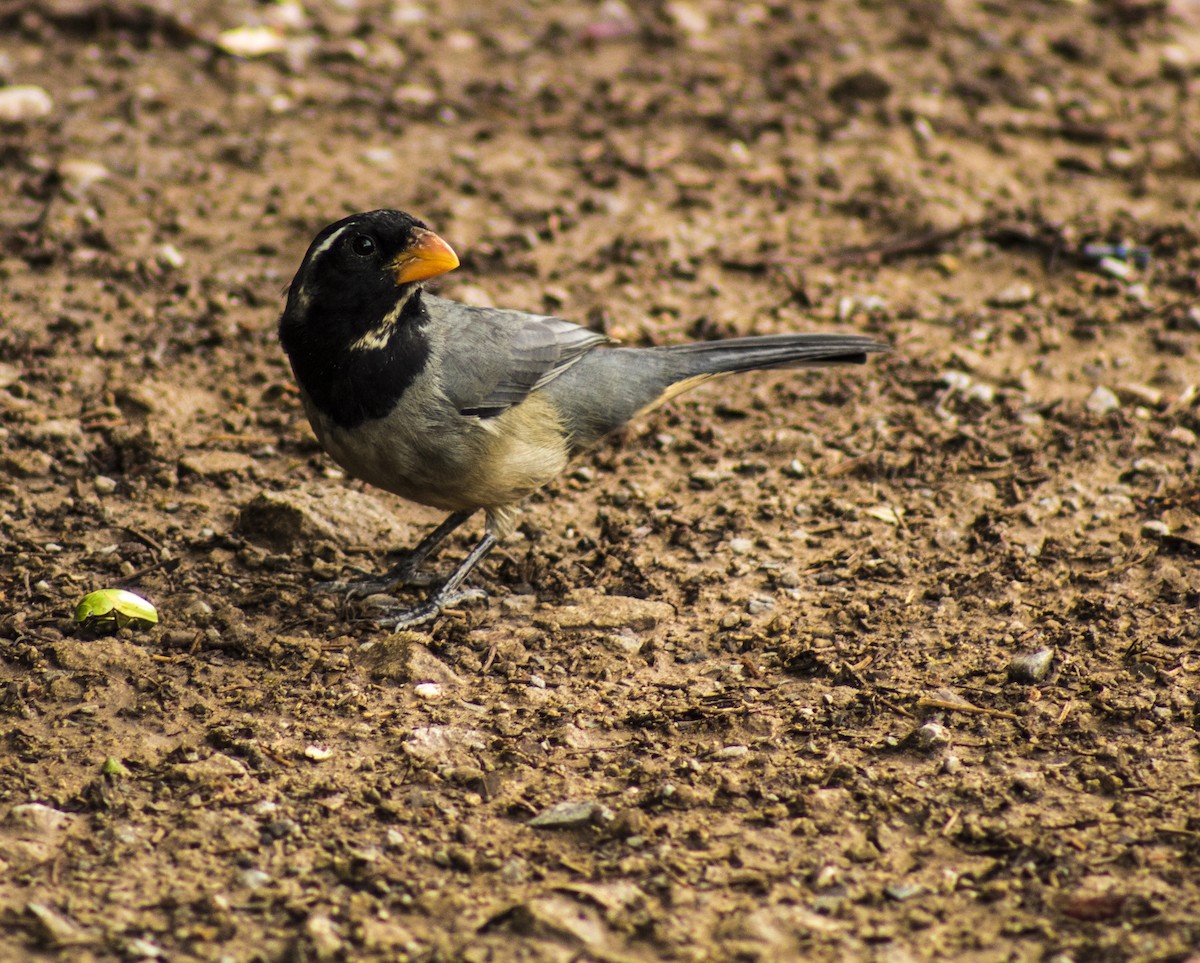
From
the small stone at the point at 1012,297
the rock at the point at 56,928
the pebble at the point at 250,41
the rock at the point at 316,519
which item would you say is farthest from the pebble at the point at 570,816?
the pebble at the point at 250,41

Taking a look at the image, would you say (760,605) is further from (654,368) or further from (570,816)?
(570,816)

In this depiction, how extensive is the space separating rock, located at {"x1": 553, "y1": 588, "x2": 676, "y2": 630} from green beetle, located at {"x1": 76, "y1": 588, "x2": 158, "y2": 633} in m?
1.65

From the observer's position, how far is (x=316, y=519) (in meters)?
6.02

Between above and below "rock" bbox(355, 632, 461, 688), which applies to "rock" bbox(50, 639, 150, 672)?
above

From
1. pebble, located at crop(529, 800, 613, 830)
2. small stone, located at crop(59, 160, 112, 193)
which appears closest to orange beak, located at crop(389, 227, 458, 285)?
pebble, located at crop(529, 800, 613, 830)

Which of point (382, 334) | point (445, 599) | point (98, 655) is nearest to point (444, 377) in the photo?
point (382, 334)

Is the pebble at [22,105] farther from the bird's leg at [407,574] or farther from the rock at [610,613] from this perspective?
the rock at [610,613]

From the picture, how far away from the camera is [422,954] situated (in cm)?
368

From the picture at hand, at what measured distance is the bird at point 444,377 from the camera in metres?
5.33

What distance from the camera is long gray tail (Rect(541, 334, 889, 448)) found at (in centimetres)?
599

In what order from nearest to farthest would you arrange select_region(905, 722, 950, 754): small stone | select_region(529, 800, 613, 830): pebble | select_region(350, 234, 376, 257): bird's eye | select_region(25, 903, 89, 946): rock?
select_region(25, 903, 89, 946): rock, select_region(529, 800, 613, 830): pebble, select_region(905, 722, 950, 754): small stone, select_region(350, 234, 376, 257): bird's eye

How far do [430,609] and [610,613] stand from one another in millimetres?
768

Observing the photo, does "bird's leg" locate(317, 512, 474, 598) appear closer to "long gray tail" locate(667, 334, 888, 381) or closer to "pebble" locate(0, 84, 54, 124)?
"long gray tail" locate(667, 334, 888, 381)

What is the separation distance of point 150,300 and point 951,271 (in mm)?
4684
